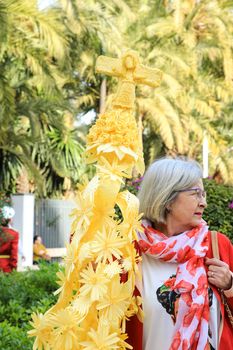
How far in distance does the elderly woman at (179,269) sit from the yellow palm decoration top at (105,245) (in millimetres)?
84

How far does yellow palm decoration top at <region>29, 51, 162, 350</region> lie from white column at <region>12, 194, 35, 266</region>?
51.1ft

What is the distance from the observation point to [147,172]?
276 cm

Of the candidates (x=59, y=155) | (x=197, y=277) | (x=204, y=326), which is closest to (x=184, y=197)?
(x=197, y=277)

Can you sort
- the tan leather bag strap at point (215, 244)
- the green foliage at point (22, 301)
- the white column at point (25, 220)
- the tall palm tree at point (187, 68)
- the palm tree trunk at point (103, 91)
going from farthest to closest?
1. the tall palm tree at point (187, 68)
2. the palm tree trunk at point (103, 91)
3. the white column at point (25, 220)
4. the green foliage at point (22, 301)
5. the tan leather bag strap at point (215, 244)

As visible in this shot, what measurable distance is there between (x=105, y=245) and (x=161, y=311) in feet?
1.13

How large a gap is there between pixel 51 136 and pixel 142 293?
834 inches

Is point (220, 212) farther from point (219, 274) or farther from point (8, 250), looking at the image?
point (219, 274)

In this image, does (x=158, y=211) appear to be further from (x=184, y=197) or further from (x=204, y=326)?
(x=204, y=326)

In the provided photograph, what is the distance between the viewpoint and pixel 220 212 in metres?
6.71

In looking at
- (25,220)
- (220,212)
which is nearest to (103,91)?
(25,220)

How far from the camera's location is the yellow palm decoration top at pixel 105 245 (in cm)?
250

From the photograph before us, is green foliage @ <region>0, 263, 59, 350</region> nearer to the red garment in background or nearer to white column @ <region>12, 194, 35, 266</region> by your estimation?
the red garment in background

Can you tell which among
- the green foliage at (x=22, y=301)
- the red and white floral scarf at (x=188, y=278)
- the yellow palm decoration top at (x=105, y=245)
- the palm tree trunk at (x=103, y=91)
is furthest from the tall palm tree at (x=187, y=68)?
the red and white floral scarf at (x=188, y=278)

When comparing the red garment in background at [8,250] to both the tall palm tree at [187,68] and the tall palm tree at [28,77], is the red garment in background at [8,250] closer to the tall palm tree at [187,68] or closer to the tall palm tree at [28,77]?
the tall palm tree at [28,77]
